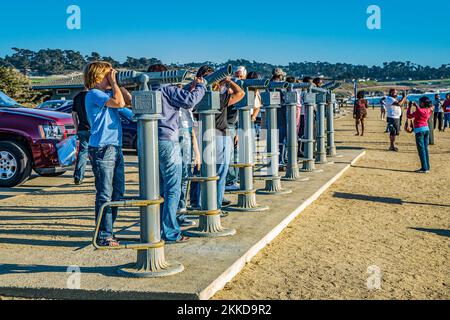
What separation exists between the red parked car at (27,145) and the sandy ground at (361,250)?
187 inches

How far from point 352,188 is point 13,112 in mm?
6173

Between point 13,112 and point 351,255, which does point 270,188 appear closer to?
point 351,255

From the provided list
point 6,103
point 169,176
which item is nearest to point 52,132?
point 6,103

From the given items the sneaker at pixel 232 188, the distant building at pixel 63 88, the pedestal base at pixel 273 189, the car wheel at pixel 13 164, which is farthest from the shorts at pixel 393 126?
the distant building at pixel 63 88

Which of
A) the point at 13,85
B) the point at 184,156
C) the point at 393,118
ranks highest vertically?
the point at 13,85

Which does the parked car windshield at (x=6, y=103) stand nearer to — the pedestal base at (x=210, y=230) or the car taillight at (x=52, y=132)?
the car taillight at (x=52, y=132)

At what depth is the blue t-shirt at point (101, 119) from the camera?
5.46 m

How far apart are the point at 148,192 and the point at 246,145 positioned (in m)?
2.81

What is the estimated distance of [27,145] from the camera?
10.5m

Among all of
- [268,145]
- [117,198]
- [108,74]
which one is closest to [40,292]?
A: [117,198]

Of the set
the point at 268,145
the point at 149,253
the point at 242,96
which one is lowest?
the point at 149,253

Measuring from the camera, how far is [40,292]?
15.1 feet

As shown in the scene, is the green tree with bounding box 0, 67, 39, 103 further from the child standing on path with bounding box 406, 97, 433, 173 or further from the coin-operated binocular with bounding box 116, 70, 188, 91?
the coin-operated binocular with bounding box 116, 70, 188, 91

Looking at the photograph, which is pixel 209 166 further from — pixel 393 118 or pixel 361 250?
pixel 393 118
